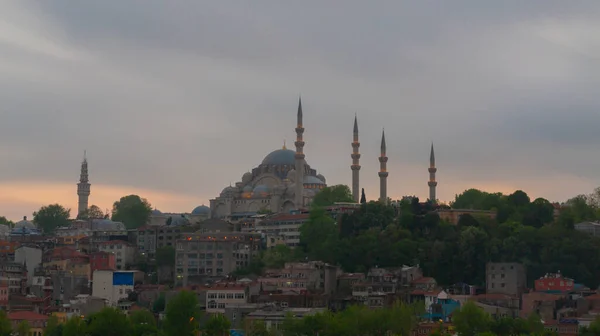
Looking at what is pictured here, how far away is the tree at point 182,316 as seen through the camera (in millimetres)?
70925

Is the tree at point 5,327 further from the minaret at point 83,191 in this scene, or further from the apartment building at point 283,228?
the minaret at point 83,191

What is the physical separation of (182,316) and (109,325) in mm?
3498

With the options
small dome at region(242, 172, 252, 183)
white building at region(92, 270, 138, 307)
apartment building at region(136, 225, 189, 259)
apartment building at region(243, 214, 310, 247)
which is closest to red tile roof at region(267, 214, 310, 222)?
apartment building at region(243, 214, 310, 247)

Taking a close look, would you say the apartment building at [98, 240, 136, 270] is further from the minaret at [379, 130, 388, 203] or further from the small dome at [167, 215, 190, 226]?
the minaret at [379, 130, 388, 203]

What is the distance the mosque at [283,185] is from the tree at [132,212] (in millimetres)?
5481

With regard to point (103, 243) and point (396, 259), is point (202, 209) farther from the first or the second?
point (396, 259)

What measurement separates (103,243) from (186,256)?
36.2 ft

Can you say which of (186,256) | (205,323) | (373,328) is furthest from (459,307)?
(186,256)

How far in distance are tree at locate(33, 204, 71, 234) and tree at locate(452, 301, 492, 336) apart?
194ft

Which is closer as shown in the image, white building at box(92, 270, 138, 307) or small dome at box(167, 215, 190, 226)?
white building at box(92, 270, 138, 307)

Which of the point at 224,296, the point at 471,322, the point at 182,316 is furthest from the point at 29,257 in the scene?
the point at 471,322

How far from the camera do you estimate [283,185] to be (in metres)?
114

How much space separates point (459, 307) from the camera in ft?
245

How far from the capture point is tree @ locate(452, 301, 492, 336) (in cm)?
6862
